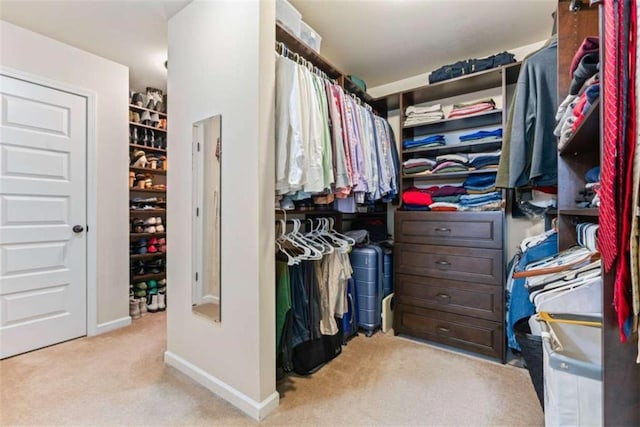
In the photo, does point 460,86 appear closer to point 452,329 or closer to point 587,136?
point 587,136

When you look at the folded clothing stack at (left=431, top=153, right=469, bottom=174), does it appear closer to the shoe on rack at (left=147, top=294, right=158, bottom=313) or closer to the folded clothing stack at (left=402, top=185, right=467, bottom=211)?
the folded clothing stack at (left=402, top=185, right=467, bottom=211)

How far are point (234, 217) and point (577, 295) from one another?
1429mm

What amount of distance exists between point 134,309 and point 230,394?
1.92 metres

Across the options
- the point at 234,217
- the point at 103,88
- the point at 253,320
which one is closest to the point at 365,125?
the point at 234,217

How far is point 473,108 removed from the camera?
2.41 m

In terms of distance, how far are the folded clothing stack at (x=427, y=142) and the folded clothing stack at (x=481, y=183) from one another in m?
0.38

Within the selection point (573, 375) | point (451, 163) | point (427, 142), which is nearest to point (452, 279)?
point (451, 163)

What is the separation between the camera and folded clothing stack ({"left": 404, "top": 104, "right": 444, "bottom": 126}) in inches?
101

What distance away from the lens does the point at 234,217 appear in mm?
1657

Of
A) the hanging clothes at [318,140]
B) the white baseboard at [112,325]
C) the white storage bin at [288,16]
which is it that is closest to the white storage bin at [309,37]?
the white storage bin at [288,16]

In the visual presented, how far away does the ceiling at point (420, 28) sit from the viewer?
80.5 inches

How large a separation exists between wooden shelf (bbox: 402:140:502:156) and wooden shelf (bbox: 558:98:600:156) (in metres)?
1.04

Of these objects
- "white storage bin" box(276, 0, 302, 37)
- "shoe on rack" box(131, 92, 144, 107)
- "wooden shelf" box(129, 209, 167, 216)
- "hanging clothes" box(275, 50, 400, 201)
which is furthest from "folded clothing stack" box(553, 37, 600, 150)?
"shoe on rack" box(131, 92, 144, 107)

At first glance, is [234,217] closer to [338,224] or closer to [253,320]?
[253,320]
